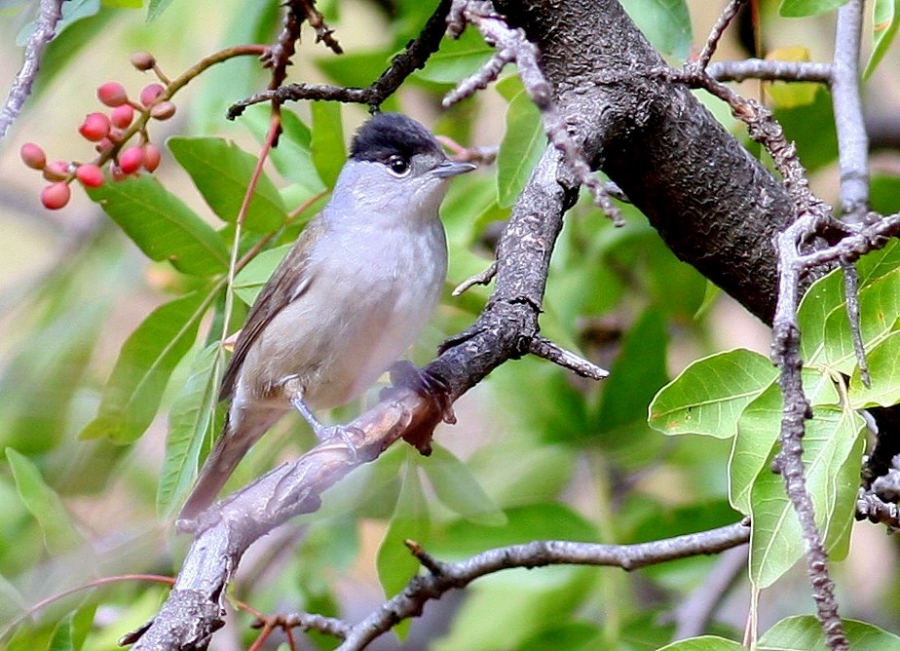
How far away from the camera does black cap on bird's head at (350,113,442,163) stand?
10.6 ft

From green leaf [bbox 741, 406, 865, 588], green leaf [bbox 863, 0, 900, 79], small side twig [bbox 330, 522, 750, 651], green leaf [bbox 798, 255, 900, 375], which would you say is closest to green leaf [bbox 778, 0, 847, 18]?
green leaf [bbox 863, 0, 900, 79]

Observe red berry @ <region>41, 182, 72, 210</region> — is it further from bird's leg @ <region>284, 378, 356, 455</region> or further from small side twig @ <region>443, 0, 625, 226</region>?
small side twig @ <region>443, 0, 625, 226</region>

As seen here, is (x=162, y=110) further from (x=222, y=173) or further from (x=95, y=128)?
(x=222, y=173)

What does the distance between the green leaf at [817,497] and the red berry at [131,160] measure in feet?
5.24

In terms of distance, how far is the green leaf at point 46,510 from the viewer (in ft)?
8.13

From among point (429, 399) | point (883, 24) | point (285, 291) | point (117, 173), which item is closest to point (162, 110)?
point (117, 173)

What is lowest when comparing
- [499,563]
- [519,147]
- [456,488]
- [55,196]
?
[499,563]

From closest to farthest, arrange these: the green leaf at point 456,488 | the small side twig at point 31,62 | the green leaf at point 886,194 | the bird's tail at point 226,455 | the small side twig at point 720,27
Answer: the small side twig at point 31,62
the small side twig at point 720,27
the green leaf at point 456,488
the bird's tail at point 226,455
the green leaf at point 886,194

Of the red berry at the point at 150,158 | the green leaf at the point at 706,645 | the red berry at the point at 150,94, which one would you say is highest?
the red berry at the point at 150,94

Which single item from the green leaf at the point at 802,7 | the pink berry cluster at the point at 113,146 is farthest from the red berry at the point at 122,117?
the green leaf at the point at 802,7

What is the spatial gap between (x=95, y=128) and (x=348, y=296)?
778 millimetres

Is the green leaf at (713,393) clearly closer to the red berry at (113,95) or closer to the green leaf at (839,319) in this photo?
the green leaf at (839,319)

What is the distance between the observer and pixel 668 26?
2.67 metres

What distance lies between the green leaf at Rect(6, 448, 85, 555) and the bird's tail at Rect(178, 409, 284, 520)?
0.42m
